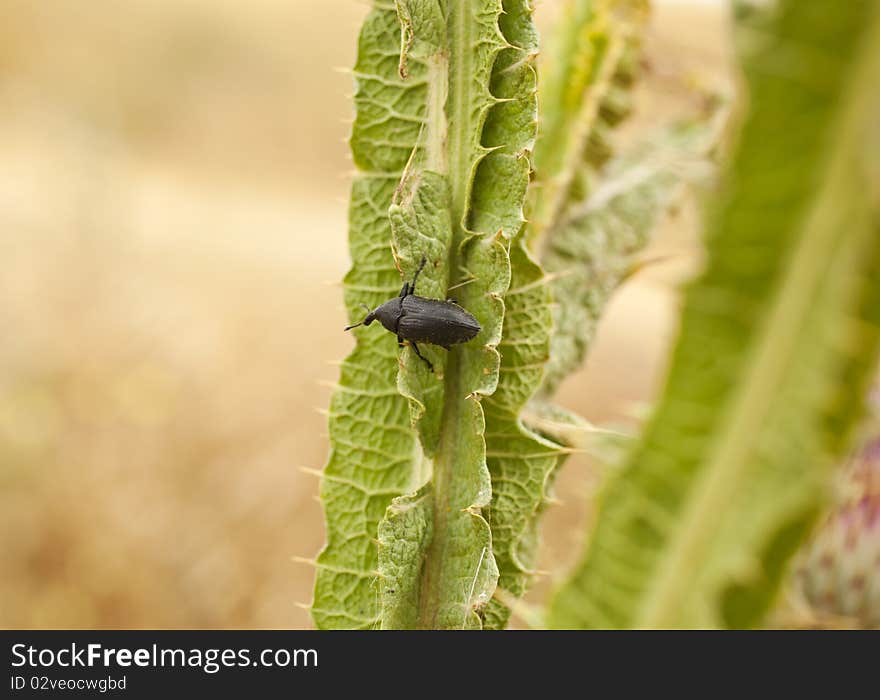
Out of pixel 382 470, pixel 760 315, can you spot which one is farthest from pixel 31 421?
pixel 760 315

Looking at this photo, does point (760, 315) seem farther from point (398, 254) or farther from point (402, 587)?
point (402, 587)

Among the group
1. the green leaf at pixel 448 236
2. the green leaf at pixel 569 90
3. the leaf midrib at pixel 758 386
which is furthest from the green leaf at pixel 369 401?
the leaf midrib at pixel 758 386

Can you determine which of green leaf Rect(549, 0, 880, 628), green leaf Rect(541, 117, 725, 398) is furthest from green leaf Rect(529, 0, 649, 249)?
green leaf Rect(549, 0, 880, 628)

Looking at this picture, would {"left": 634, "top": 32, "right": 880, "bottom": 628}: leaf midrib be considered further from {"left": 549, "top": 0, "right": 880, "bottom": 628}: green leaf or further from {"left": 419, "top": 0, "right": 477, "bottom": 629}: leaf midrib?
{"left": 419, "top": 0, "right": 477, "bottom": 629}: leaf midrib

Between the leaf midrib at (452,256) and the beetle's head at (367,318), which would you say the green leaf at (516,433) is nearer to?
the leaf midrib at (452,256)

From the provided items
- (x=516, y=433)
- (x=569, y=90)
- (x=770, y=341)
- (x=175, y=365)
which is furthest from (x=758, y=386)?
(x=175, y=365)

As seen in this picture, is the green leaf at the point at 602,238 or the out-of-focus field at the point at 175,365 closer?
the green leaf at the point at 602,238
